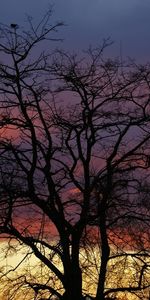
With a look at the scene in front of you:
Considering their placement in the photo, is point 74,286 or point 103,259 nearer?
point 74,286

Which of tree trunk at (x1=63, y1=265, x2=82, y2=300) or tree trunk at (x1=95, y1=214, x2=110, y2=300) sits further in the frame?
tree trunk at (x1=95, y1=214, x2=110, y2=300)

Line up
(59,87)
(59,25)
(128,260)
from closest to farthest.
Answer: (59,25), (59,87), (128,260)

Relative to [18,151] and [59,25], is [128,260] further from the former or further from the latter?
[59,25]

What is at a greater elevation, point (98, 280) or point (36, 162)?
point (36, 162)

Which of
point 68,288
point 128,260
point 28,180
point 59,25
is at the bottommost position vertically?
point 68,288

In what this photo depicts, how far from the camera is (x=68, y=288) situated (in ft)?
47.2

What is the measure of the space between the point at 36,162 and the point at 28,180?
56cm

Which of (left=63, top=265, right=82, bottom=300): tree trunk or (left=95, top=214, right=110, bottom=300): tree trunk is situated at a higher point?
(left=95, top=214, right=110, bottom=300): tree trunk

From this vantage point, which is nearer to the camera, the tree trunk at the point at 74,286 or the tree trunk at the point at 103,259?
the tree trunk at the point at 74,286

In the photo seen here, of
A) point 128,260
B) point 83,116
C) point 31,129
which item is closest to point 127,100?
point 83,116

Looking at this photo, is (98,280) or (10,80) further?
(98,280)

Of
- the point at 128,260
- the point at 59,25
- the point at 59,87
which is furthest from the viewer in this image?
the point at 128,260

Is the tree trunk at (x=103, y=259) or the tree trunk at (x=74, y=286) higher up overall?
the tree trunk at (x=103, y=259)

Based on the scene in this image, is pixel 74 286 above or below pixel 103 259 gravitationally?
below
